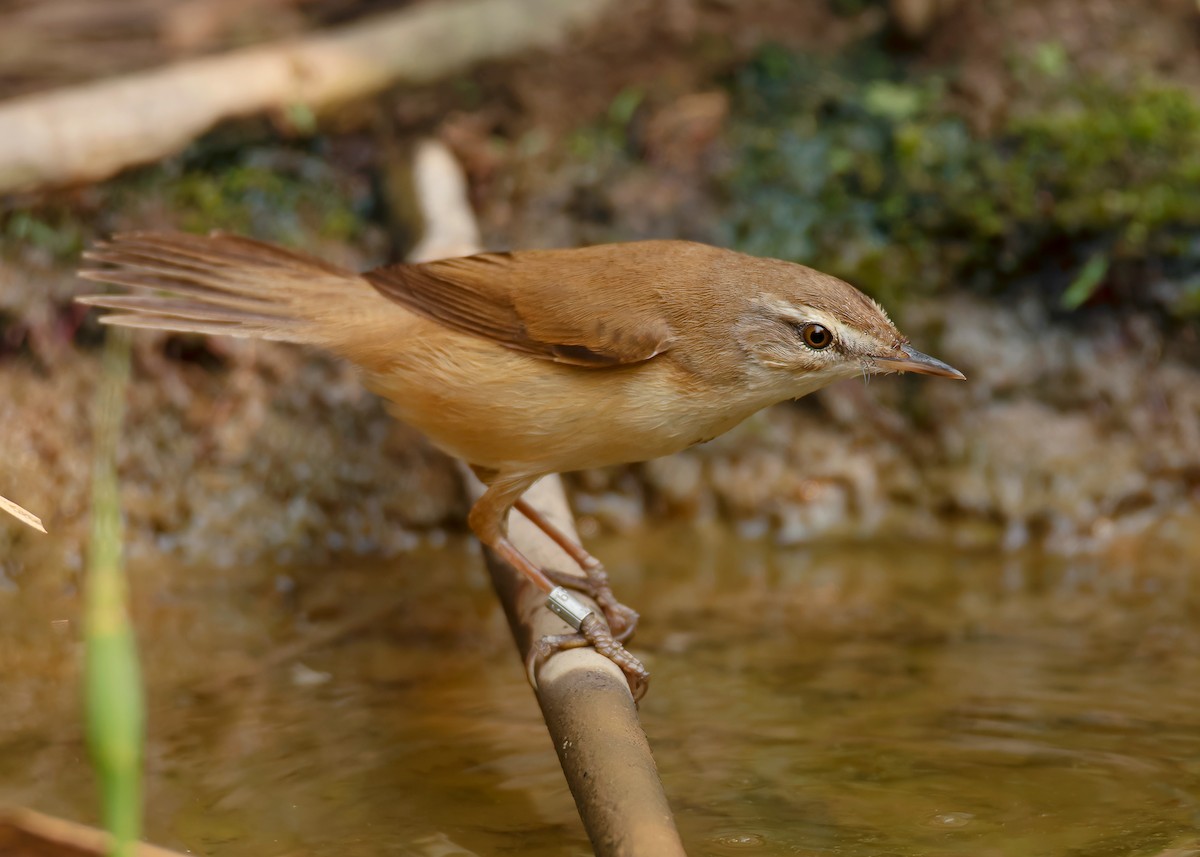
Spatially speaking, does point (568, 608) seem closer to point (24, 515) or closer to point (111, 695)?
point (24, 515)

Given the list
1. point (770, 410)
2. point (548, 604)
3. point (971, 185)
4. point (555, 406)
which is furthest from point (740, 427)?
point (548, 604)

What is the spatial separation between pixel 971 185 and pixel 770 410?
1.54 meters

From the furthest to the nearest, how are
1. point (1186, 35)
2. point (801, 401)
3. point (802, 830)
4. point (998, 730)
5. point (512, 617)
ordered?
point (1186, 35)
point (801, 401)
point (998, 730)
point (512, 617)
point (802, 830)

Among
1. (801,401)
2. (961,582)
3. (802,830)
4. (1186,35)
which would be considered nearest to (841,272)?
(801,401)

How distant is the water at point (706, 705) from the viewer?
358 centimetres

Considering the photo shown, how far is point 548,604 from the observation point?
362cm

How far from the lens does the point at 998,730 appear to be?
13.8 ft

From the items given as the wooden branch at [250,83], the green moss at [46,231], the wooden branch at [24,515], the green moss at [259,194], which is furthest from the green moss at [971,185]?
the wooden branch at [24,515]

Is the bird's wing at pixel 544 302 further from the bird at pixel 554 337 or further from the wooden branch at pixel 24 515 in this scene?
the wooden branch at pixel 24 515

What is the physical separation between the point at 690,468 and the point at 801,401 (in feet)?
2.28

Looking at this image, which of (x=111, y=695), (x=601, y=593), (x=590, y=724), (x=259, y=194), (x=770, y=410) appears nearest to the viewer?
(x=111, y=695)

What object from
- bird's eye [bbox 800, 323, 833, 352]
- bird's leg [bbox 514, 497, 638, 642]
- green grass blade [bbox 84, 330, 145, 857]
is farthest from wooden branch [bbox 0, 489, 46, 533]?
bird's eye [bbox 800, 323, 833, 352]

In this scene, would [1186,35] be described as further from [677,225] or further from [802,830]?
[802,830]

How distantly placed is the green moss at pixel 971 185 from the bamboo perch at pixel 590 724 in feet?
8.36
